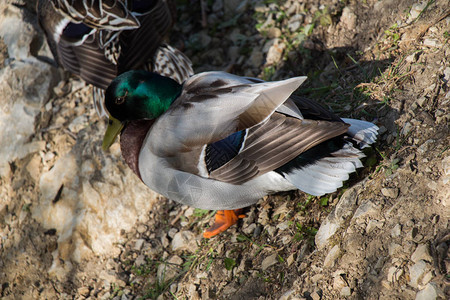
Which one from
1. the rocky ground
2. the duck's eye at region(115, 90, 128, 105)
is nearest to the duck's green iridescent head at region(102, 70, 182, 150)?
the duck's eye at region(115, 90, 128, 105)

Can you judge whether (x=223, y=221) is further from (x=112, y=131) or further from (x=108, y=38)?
(x=108, y=38)

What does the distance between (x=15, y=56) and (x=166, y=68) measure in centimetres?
163

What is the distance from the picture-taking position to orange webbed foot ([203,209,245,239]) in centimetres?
324

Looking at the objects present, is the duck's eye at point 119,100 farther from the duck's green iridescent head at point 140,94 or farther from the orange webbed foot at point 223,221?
the orange webbed foot at point 223,221

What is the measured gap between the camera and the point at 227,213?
3.23 metres

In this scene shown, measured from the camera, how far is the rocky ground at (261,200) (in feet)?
7.79

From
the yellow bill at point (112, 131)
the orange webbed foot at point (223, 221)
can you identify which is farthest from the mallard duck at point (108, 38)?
the orange webbed foot at point (223, 221)

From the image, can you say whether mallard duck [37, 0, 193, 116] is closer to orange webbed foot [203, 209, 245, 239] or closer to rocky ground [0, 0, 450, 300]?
rocky ground [0, 0, 450, 300]

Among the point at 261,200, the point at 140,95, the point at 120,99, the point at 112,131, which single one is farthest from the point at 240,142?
the point at 112,131

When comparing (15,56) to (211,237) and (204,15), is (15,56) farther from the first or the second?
(211,237)

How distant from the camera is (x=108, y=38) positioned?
387cm

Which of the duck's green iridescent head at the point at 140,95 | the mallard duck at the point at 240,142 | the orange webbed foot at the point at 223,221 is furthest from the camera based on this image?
the orange webbed foot at the point at 223,221

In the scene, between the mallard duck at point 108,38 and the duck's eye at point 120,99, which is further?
the mallard duck at point 108,38

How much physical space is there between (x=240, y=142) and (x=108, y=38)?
178 centimetres
